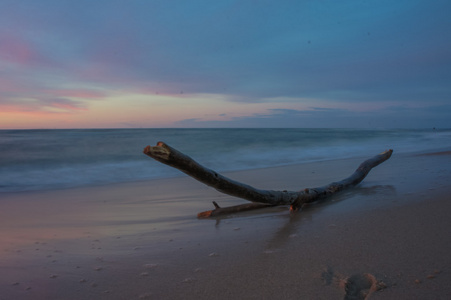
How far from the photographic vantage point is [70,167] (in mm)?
11859

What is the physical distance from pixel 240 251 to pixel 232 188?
0.74 metres

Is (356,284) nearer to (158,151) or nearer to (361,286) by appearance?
(361,286)

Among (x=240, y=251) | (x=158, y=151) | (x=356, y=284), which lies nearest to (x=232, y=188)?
(x=240, y=251)

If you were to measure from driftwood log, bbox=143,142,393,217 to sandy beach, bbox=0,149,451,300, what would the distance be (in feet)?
A: 0.44

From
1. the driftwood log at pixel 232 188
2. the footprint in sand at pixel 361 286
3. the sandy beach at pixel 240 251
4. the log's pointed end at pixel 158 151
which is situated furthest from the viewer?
the driftwood log at pixel 232 188

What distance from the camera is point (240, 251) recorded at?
259 centimetres

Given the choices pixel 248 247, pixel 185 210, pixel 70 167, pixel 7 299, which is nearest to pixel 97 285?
pixel 7 299

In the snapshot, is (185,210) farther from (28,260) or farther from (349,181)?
(349,181)

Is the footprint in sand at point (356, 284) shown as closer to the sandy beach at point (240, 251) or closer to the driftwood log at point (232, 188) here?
the sandy beach at point (240, 251)

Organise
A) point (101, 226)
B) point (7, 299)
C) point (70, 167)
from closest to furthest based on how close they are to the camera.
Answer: point (7, 299) < point (101, 226) < point (70, 167)

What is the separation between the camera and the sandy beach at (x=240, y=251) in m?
1.94

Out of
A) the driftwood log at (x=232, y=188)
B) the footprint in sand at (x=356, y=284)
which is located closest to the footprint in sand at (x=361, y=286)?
the footprint in sand at (x=356, y=284)

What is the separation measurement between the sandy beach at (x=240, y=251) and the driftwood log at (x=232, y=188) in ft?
0.44

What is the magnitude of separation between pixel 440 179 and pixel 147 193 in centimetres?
487
